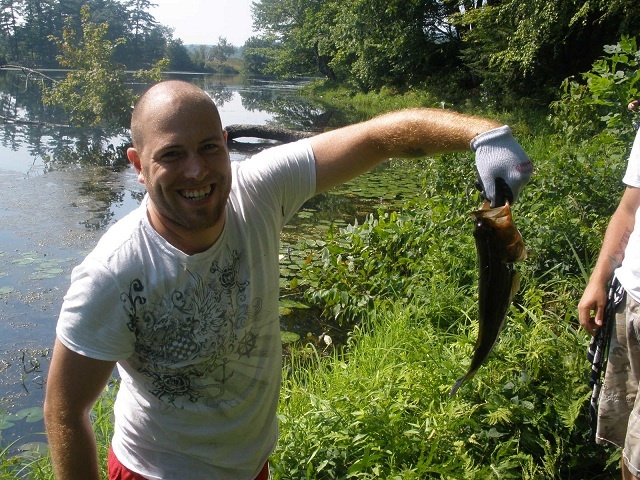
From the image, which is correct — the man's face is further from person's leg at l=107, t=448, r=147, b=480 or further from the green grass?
the green grass

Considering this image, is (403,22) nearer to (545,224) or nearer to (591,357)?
(545,224)

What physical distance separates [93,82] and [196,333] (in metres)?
18.4

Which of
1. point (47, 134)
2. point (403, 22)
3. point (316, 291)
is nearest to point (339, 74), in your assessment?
point (403, 22)

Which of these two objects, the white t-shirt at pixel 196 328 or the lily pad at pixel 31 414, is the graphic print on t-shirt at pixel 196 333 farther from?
the lily pad at pixel 31 414

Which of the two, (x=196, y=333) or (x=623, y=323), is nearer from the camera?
(x=196, y=333)

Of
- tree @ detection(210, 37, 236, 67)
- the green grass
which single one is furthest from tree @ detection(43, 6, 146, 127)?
tree @ detection(210, 37, 236, 67)

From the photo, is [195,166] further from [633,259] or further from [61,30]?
[61,30]

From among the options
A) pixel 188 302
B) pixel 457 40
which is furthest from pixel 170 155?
pixel 457 40

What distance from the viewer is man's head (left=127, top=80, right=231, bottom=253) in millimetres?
1795

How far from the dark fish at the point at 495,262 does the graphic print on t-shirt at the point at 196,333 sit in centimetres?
83

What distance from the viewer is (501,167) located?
1.83 metres

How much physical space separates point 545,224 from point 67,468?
162 inches

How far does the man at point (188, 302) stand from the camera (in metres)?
1.66

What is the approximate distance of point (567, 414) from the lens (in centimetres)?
279
